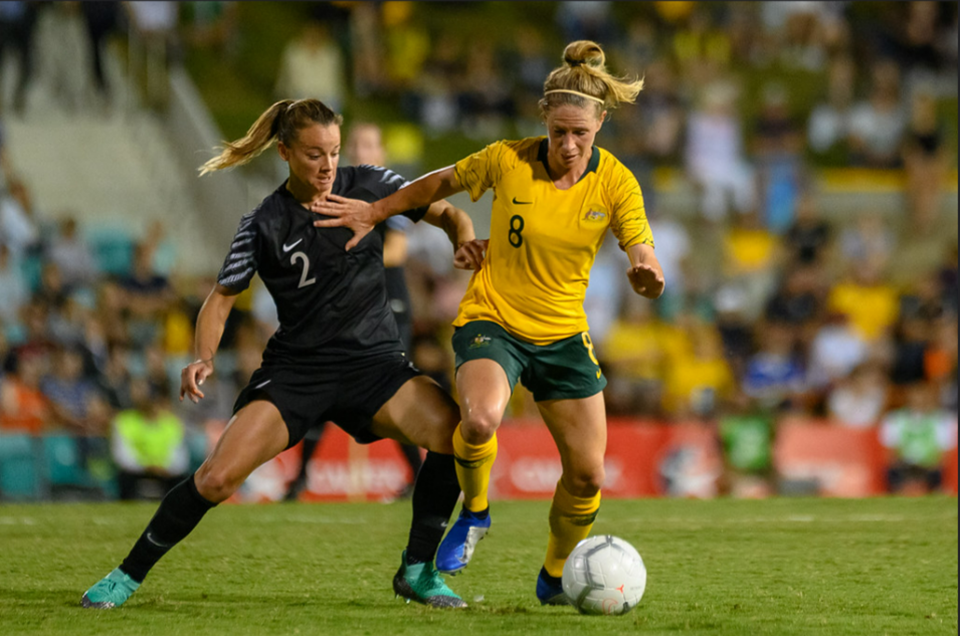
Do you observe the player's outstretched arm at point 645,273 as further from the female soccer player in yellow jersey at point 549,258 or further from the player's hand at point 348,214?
the player's hand at point 348,214

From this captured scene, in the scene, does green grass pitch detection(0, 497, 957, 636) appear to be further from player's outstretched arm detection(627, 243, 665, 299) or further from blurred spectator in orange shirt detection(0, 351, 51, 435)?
blurred spectator in orange shirt detection(0, 351, 51, 435)

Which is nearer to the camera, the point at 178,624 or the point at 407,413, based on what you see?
the point at 178,624

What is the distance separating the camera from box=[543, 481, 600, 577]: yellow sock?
18.2 ft

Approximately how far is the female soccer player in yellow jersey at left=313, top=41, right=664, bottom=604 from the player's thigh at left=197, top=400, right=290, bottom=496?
724 millimetres

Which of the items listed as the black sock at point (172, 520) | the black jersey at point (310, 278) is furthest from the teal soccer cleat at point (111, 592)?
the black jersey at point (310, 278)

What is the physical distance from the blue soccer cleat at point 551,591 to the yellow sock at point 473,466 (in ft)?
1.56

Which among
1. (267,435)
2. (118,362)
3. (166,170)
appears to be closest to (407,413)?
(267,435)

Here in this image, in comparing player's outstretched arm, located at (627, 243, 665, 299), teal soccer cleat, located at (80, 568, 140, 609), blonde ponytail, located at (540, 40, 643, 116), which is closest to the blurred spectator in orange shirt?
teal soccer cleat, located at (80, 568, 140, 609)

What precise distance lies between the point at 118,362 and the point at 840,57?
11576 millimetres

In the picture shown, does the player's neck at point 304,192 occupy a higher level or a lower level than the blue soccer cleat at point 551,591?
higher

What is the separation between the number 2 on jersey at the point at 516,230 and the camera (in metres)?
5.41

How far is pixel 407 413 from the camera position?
215 inches

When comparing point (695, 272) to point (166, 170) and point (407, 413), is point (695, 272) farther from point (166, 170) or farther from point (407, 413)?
point (407, 413)

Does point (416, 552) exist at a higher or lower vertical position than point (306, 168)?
lower
